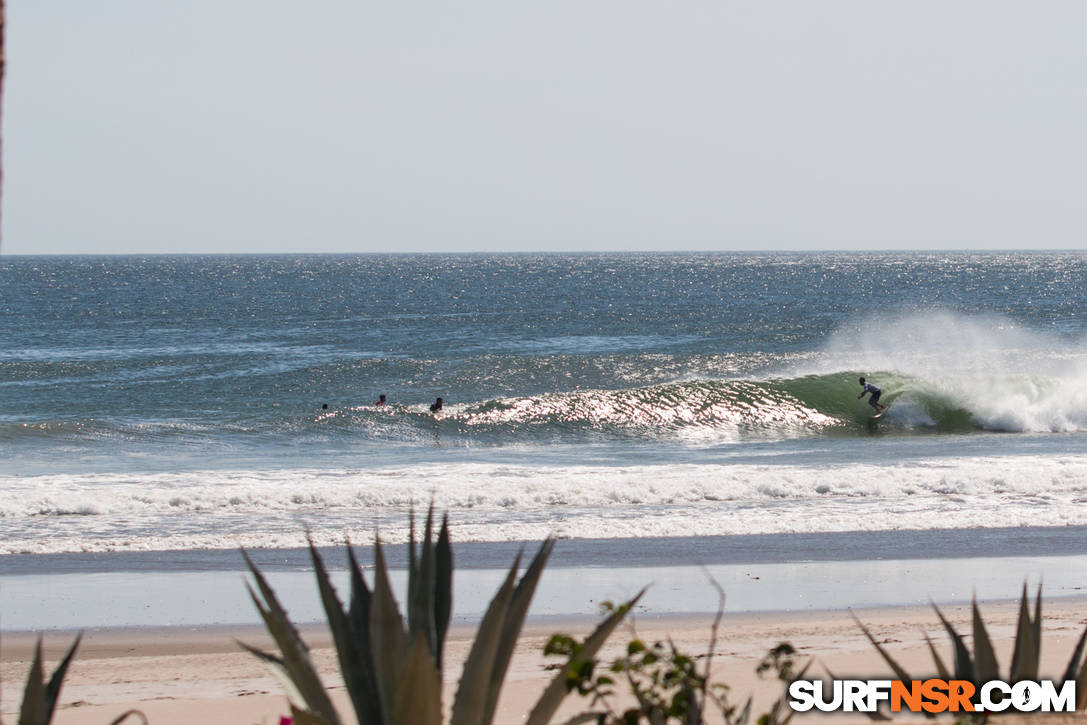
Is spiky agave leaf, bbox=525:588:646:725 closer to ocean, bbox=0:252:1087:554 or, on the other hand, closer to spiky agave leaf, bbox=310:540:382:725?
spiky agave leaf, bbox=310:540:382:725

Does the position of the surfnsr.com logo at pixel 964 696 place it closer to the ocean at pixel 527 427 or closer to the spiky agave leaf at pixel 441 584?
the spiky agave leaf at pixel 441 584

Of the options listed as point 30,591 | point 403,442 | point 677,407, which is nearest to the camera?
point 30,591

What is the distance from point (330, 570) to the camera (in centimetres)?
1079

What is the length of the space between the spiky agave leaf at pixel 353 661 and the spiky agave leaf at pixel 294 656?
0.09 meters

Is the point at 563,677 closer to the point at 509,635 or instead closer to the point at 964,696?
the point at 509,635

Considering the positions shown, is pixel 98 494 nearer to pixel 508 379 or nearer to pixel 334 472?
pixel 334 472

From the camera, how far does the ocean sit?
13.3 m

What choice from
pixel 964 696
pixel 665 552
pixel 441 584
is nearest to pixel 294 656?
pixel 441 584

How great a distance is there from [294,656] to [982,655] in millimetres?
2366

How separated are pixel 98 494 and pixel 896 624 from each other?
34.1 ft

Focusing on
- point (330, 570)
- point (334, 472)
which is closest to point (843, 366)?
point (334, 472)

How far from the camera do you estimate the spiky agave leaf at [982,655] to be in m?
3.92

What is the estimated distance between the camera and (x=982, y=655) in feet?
13.1

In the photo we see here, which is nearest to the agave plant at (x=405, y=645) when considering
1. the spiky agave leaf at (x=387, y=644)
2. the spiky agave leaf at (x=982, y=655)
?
the spiky agave leaf at (x=387, y=644)
